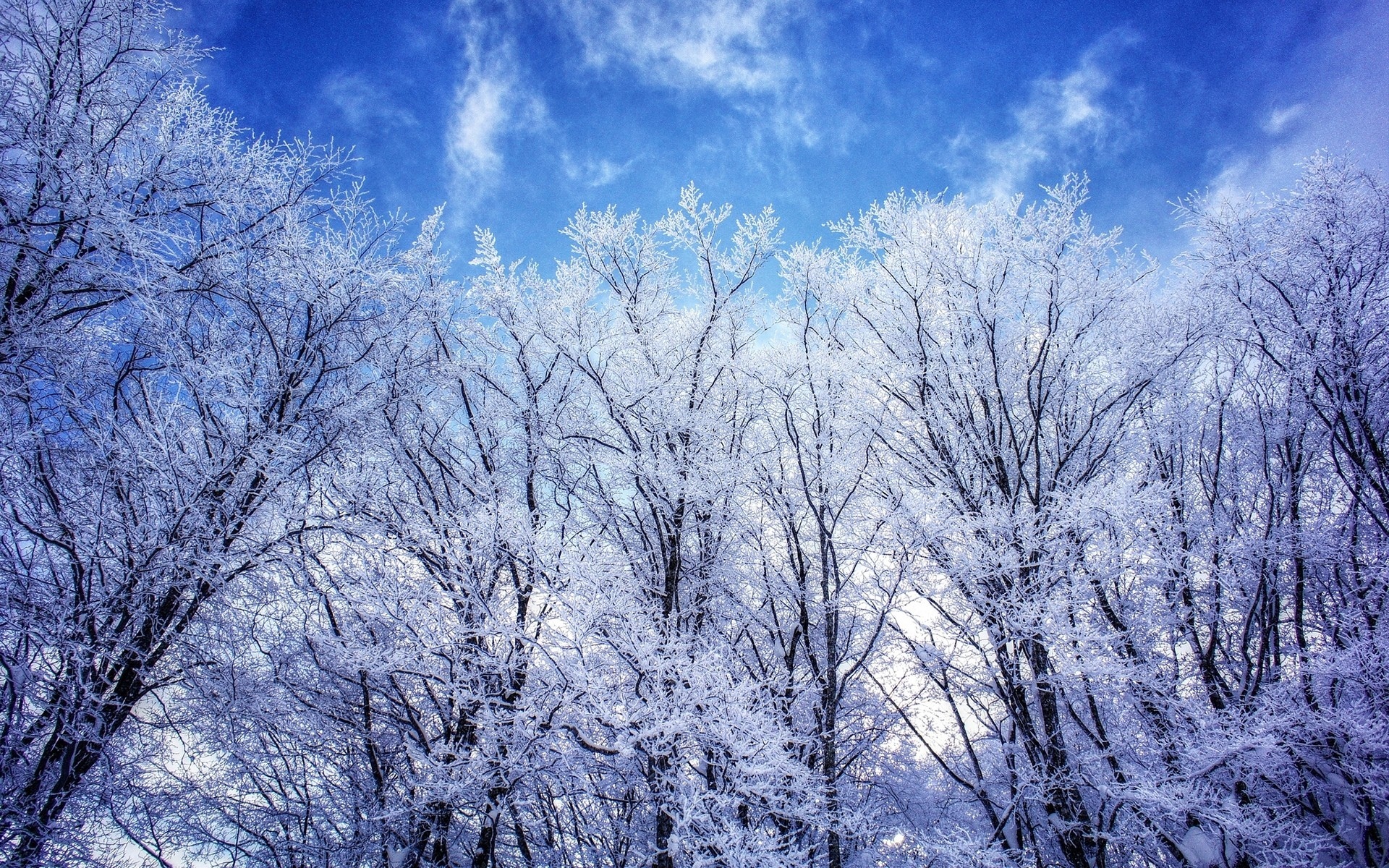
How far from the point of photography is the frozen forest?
13.0 feet

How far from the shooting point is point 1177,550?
4969mm

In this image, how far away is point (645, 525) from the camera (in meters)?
7.14

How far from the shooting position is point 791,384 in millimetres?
7520

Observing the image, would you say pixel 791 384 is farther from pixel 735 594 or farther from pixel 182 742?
pixel 182 742

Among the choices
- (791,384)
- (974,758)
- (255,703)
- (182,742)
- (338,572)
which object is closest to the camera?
(182,742)

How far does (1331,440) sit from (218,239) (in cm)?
1153

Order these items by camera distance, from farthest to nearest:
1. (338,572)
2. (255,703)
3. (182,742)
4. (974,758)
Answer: (974,758) → (338,572) → (255,703) → (182,742)

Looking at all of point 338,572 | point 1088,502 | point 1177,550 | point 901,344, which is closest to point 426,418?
point 338,572

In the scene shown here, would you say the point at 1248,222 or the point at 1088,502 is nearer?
the point at 1088,502

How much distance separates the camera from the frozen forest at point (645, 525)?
3.97 metres

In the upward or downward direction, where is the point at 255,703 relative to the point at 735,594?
downward

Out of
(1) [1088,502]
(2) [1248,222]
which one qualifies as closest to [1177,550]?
(1) [1088,502]

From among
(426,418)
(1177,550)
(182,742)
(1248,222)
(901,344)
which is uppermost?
(1248,222)

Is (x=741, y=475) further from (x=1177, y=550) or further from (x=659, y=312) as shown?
Answer: (x=1177, y=550)
